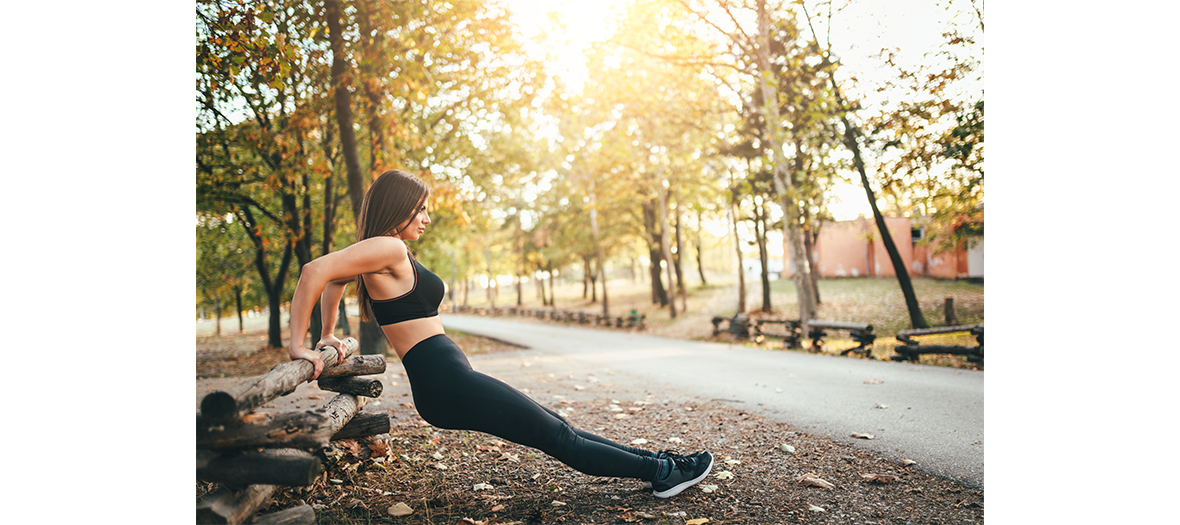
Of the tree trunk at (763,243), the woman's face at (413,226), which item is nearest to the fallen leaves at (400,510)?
the woman's face at (413,226)

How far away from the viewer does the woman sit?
2324 millimetres

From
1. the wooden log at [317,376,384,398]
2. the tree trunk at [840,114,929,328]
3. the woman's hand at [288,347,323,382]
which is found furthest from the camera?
the tree trunk at [840,114,929,328]

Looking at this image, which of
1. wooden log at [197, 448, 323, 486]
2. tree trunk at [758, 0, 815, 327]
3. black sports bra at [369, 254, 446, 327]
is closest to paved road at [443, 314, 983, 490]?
tree trunk at [758, 0, 815, 327]

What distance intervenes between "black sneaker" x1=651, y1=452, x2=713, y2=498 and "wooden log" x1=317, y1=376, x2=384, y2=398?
5.18 ft

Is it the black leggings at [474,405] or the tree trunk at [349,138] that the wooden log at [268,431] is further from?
the tree trunk at [349,138]

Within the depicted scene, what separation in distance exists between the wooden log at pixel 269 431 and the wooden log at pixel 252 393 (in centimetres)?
6

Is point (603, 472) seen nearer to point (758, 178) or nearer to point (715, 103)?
point (715, 103)

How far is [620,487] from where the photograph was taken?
290cm

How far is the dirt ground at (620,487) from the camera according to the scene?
8.40 feet

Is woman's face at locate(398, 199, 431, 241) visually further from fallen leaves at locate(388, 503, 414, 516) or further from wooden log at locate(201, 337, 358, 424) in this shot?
fallen leaves at locate(388, 503, 414, 516)

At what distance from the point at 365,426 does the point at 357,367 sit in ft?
1.26

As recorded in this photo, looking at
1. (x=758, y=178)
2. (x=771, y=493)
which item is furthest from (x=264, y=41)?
(x=758, y=178)
